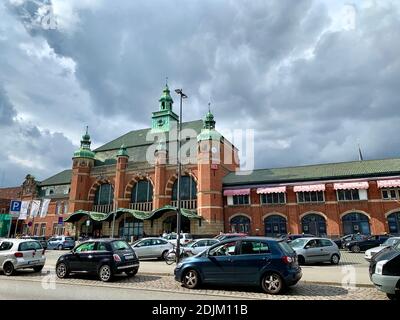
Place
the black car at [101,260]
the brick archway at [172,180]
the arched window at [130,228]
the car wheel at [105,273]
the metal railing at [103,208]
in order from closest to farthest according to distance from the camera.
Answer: the car wheel at [105,273], the black car at [101,260], the arched window at [130,228], the brick archway at [172,180], the metal railing at [103,208]

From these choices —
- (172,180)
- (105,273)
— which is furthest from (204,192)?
(105,273)

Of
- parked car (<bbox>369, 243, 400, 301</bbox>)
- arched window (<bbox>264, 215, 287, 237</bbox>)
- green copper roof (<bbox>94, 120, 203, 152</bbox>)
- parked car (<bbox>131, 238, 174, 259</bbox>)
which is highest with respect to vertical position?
green copper roof (<bbox>94, 120, 203, 152</bbox>)

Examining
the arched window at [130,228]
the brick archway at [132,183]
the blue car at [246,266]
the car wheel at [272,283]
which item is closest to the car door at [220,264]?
the blue car at [246,266]

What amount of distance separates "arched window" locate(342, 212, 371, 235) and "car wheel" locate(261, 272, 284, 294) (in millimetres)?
29317

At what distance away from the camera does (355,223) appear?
33.2 m

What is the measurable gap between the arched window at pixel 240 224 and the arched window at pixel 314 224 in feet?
22.4

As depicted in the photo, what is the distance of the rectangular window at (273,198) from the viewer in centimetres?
3687

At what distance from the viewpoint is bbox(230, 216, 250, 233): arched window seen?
3797cm

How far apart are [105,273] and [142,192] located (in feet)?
115

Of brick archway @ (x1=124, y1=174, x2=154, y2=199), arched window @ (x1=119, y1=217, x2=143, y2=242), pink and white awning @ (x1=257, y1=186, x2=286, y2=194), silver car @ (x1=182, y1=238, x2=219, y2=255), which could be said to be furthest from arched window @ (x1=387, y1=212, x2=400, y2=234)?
brick archway @ (x1=124, y1=174, x2=154, y2=199)

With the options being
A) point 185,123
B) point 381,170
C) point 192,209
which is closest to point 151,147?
point 185,123

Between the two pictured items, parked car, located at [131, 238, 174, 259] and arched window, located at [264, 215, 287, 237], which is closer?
parked car, located at [131, 238, 174, 259]

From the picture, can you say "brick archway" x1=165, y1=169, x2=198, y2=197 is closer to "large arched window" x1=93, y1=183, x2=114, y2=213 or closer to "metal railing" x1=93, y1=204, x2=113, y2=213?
"large arched window" x1=93, y1=183, x2=114, y2=213

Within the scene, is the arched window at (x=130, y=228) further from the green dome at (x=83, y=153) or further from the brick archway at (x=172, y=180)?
the green dome at (x=83, y=153)
